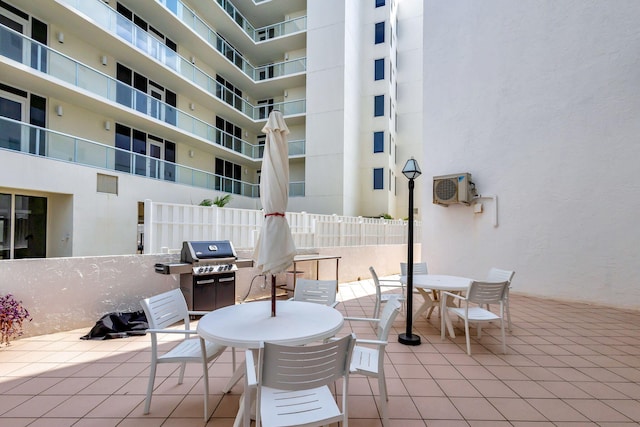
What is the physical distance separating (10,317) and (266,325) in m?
3.54

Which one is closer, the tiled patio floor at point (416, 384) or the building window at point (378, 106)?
the tiled patio floor at point (416, 384)

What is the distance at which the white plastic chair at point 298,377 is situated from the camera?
1.64 meters

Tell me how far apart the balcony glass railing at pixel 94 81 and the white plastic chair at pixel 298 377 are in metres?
9.93

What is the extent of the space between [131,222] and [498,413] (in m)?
9.80

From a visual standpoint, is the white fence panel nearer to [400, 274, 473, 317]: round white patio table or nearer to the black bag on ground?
the black bag on ground

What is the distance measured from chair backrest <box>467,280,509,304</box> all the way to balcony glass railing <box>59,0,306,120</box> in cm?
1146

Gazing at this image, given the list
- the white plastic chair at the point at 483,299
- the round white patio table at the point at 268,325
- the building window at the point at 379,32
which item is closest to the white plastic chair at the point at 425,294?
the white plastic chair at the point at 483,299

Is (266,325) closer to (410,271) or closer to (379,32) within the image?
(410,271)

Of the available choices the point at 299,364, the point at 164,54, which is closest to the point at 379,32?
the point at 164,54

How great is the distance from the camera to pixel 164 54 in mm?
11000

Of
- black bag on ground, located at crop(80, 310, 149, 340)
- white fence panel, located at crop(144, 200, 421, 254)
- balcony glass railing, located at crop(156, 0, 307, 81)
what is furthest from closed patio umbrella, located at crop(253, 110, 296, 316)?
balcony glass railing, located at crop(156, 0, 307, 81)

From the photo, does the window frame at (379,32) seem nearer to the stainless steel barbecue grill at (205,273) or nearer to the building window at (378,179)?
the building window at (378,179)

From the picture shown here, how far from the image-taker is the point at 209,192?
12320mm

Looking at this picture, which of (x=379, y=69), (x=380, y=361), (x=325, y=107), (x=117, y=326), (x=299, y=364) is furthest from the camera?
(x=379, y=69)
